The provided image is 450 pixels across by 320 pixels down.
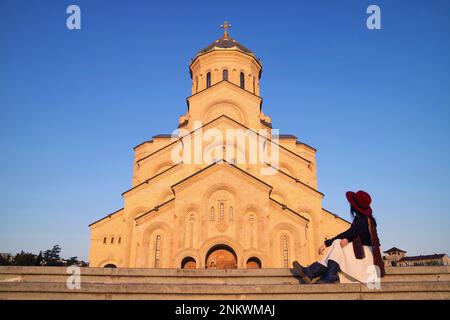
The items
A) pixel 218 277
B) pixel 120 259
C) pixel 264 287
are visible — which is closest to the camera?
pixel 264 287

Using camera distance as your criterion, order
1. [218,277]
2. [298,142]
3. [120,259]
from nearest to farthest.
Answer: [218,277], [120,259], [298,142]

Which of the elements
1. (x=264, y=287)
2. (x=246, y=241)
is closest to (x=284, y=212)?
(x=246, y=241)

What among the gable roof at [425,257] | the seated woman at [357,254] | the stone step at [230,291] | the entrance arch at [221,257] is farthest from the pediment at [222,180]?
the gable roof at [425,257]

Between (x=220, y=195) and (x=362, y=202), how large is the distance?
45.0 ft

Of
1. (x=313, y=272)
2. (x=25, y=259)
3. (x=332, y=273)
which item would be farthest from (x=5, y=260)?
(x=332, y=273)

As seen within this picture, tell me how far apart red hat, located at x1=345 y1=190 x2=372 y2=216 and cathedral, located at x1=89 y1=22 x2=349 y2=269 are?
505 inches

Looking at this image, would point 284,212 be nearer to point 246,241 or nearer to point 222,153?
point 246,241

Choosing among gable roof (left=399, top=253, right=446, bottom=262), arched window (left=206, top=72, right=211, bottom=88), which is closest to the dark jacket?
arched window (left=206, top=72, right=211, bottom=88)

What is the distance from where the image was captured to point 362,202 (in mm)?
5750

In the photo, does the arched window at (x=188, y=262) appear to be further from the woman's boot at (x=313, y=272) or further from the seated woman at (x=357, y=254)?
Answer: the seated woman at (x=357, y=254)

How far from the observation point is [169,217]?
1905 cm
